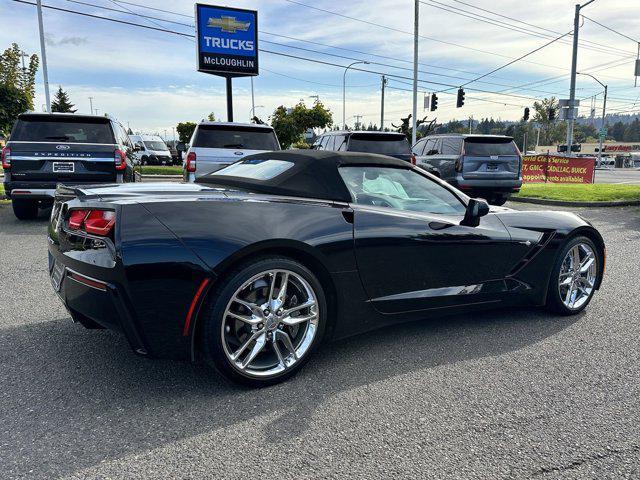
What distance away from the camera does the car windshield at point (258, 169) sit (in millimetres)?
3412

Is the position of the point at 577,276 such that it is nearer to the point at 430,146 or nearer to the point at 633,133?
the point at 430,146

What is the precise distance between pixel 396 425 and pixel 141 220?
163cm

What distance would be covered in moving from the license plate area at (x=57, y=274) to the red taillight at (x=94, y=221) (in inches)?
Answer: 11.1

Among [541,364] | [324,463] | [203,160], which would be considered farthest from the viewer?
[203,160]

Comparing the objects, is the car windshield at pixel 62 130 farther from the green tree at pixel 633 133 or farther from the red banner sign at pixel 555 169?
the green tree at pixel 633 133

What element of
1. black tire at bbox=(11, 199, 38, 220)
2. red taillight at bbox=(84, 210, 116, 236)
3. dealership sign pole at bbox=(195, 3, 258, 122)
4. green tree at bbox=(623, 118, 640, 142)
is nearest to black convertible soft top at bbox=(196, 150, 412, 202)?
red taillight at bbox=(84, 210, 116, 236)

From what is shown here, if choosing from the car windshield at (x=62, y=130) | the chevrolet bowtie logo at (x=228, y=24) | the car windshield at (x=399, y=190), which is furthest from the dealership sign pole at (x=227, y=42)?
the car windshield at (x=399, y=190)

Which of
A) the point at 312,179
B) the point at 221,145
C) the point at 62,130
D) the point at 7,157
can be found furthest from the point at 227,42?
the point at 312,179

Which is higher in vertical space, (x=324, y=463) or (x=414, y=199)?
(x=414, y=199)

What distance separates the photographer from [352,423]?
248 cm

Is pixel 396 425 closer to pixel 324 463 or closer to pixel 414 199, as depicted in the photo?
pixel 324 463

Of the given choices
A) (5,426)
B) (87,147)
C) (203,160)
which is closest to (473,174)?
(203,160)

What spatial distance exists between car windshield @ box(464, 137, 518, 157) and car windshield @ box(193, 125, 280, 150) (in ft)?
16.6

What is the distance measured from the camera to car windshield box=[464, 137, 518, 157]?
11.8 metres
